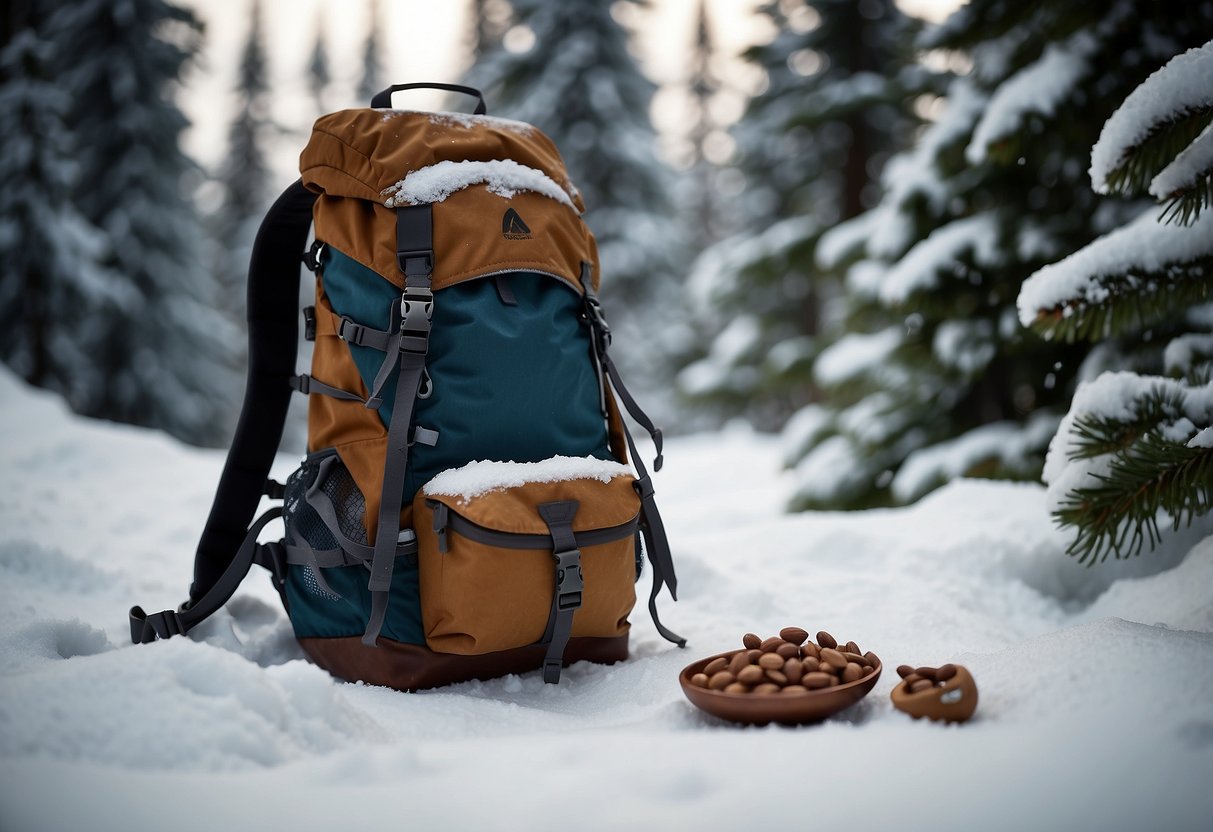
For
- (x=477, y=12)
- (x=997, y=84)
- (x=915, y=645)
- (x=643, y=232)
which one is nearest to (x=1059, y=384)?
(x=997, y=84)

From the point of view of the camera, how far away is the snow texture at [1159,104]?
5.08ft

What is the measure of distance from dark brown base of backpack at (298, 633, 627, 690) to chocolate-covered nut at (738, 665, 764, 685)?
53 centimetres

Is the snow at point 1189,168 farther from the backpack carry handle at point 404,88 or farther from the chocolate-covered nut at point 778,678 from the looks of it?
the backpack carry handle at point 404,88

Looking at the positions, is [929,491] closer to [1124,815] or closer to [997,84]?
[997,84]

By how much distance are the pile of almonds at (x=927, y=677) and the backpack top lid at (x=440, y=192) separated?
1113mm

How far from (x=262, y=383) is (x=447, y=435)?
0.70 meters

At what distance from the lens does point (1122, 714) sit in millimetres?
1154

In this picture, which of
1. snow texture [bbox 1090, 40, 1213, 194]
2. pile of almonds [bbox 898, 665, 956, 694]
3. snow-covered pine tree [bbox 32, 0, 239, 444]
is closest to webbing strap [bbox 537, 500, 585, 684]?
pile of almonds [bbox 898, 665, 956, 694]

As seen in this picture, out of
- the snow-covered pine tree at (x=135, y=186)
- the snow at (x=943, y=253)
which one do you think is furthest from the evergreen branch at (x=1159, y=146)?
the snow-covered pine tree at (x=135, y=186)

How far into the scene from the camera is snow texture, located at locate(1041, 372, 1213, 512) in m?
1.73

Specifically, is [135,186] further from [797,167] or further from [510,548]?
[510,548]

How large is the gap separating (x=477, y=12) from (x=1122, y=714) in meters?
17.1

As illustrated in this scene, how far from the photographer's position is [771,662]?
1.44 m

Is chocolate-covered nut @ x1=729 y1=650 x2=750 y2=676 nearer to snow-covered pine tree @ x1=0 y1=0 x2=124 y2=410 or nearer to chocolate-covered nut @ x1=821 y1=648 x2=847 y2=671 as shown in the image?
chocolate-covered nut @ x1=821 y1=648 x2=847 y2=671
